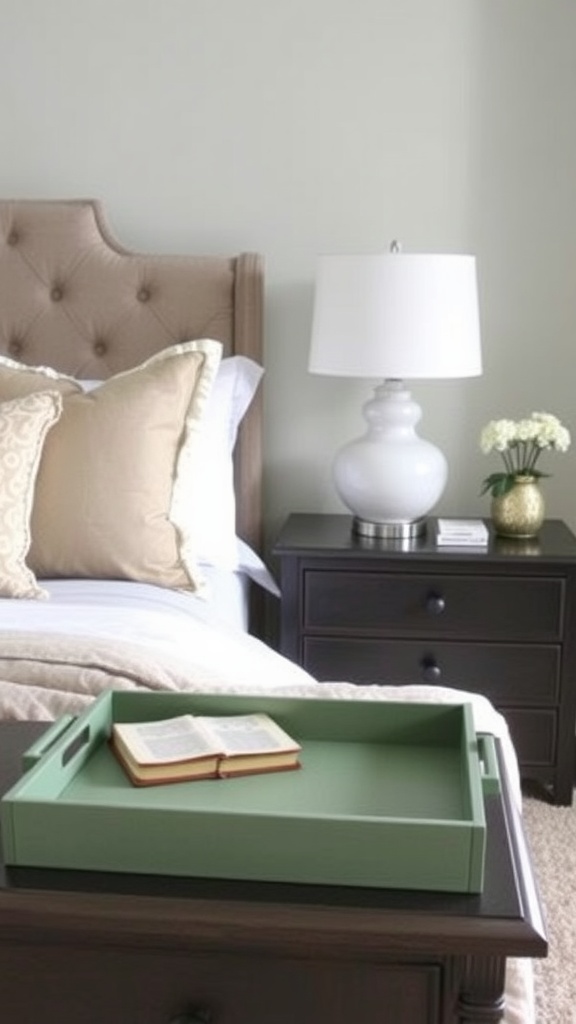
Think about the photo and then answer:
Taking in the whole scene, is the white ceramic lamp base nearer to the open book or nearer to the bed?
the bed

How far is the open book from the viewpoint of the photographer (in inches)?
38.9

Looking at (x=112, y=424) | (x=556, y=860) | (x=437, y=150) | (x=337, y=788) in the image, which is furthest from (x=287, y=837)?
(x=437, y=150)

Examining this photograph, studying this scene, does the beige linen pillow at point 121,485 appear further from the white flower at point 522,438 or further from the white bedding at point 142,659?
the white flower at point 522,438

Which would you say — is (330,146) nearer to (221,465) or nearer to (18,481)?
(221,465)

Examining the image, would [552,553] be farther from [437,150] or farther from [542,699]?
[437,150]

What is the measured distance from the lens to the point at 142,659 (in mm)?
1518

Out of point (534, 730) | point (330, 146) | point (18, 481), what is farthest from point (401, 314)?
point (534, 730)

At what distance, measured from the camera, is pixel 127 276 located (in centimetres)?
274

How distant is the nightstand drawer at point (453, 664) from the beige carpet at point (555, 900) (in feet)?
0.86

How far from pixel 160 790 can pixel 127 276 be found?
1.98 m

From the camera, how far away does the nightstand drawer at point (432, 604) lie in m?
2.50

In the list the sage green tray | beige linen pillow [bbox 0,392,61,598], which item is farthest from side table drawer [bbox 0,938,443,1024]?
beige linen pillow [bbox 0,392,61,598]

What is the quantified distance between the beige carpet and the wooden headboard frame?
120 centimetres

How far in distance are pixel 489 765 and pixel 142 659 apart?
628 millimetres
